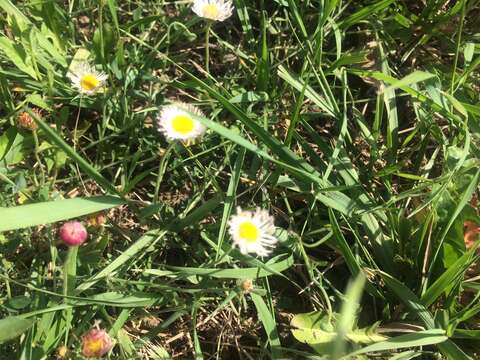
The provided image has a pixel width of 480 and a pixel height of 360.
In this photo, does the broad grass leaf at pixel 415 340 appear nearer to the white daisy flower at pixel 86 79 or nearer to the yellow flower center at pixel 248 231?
the yellow flower center at pixel 248 231

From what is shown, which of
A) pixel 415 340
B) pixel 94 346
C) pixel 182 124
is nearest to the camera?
pixel 94 346

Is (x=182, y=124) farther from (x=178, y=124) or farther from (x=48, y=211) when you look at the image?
(x=48, y=211)

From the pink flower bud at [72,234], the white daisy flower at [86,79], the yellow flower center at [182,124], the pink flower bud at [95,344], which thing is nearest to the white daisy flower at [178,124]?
the yellow flower center at [182,124]

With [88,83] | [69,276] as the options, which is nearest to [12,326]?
[69,276]

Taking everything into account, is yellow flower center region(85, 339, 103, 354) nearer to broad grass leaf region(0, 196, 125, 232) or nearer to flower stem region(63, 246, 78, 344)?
flower stem region(63, 246, 78, 344)

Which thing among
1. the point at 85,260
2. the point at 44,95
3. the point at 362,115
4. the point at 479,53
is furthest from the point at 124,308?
the point at 479,53

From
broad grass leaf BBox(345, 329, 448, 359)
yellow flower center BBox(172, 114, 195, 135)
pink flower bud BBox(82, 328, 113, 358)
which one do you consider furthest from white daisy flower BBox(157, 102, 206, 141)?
broad grass leaf BBox(345, 329, 448, 359)

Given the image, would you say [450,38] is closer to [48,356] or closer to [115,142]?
[115,142]

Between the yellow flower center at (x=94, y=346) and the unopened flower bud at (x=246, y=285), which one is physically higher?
the unopened flower bud at (x=246, y=285)
